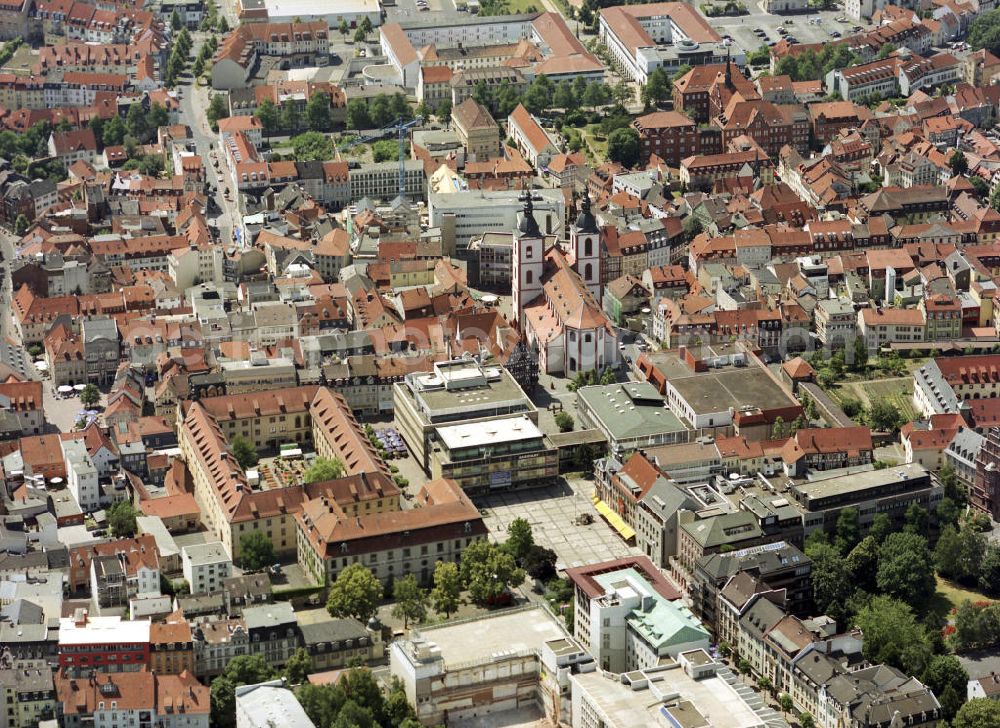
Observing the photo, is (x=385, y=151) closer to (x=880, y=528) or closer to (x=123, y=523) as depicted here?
(x=123, y=523)

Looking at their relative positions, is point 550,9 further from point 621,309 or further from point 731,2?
point 621,309

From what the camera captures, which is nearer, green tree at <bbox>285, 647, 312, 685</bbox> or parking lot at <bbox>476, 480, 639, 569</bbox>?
green tree at <bbox>285, 647, 312, 685</bbox>

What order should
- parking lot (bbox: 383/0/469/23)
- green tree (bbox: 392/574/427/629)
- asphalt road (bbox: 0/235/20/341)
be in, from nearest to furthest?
green tree (bbox: 392/574/427/629) → asphalt road (bbox: 0/235/20/341) → parking lot (bbox: 383/0/469/23)

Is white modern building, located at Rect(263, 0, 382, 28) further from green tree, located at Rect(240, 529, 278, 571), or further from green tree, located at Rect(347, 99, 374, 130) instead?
green tree, located at Rect(240, 529, 278, 571)

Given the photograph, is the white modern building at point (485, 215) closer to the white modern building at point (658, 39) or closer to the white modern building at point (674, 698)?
the white modern building at point (658, 39)

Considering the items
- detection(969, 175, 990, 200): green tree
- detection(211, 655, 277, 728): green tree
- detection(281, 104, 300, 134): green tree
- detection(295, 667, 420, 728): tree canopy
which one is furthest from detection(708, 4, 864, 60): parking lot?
detection(295, 667, 420, 728): tree canopy

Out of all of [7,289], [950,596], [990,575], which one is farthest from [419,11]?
[990,575]
